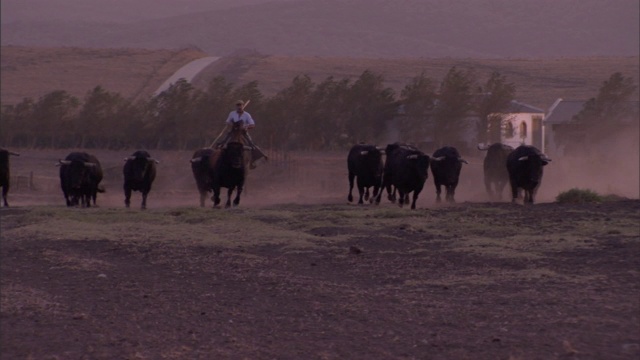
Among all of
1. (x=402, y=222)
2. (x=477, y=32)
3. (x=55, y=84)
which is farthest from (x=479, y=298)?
(x=55, y=84)

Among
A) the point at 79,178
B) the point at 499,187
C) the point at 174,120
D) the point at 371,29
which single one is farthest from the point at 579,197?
the point at 371,29

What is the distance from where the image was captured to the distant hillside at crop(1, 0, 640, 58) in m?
50.5

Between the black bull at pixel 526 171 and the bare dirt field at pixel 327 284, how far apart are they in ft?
12.5

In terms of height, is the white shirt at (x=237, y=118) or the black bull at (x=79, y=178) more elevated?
the white shirt at (x=237, y=118)

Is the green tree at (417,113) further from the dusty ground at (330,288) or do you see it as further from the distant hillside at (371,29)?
the dusty ground at (330,288)

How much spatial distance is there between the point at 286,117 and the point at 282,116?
1.48ft

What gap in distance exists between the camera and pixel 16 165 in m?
54.0

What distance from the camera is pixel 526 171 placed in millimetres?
26953

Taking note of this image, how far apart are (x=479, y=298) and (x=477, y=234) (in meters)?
5.72

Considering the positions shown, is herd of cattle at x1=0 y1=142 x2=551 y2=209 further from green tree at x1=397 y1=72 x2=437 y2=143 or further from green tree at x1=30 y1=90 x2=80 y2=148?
green tree at x1=30 y1=90 x2=80 y2=148

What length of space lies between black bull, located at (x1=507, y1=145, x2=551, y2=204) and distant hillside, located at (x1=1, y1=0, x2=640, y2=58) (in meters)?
8.16

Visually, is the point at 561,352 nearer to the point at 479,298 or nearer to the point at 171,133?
the point at 479,298

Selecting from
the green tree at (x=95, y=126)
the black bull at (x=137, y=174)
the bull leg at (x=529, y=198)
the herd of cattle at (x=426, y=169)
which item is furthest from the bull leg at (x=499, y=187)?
the green tree at (x=95, y=126)

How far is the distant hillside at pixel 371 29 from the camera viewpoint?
50481mm
